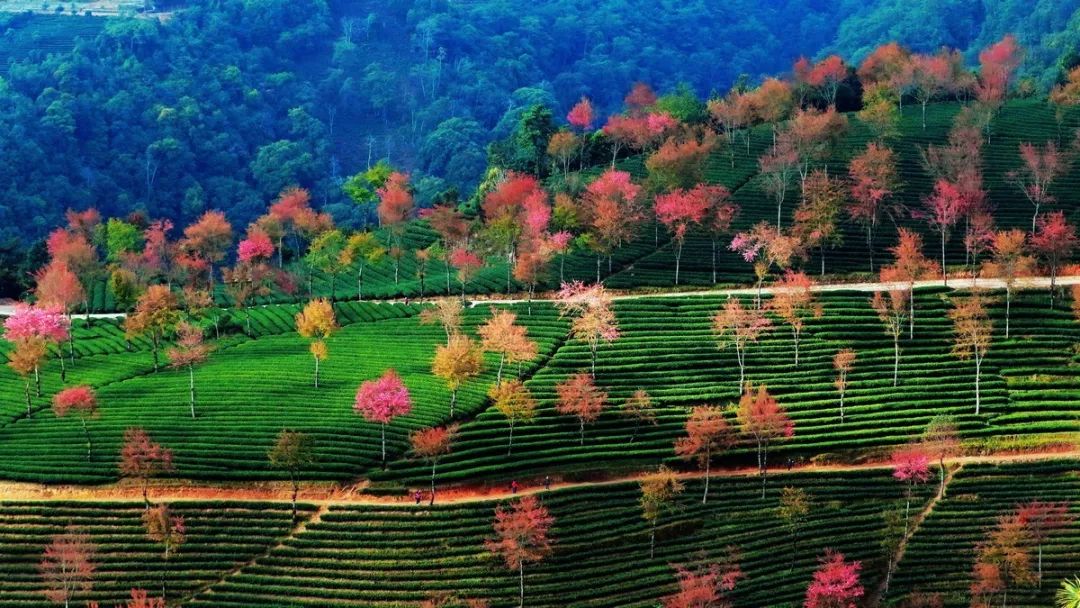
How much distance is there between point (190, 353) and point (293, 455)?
50.3 feet

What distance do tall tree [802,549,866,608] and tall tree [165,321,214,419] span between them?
36.8 metres

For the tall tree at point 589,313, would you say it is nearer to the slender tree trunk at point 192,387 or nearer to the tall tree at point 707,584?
the tall tree at point 707,584

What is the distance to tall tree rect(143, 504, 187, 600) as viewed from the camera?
6525 cm

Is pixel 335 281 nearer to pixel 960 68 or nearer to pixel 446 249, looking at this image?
pixel 446 249

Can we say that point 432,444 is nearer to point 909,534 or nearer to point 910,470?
point 909,534

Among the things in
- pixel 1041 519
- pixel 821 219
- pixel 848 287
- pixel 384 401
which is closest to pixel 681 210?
pixel 821 219

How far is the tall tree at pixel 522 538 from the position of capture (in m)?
64.7

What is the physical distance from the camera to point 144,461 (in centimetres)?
7075

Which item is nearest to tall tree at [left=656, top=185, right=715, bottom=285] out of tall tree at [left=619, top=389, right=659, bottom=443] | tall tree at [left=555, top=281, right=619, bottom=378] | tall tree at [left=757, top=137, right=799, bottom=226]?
tall tree at [left=757, top=137, right=799, bottom=226]

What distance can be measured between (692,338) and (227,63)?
113683 millimetres

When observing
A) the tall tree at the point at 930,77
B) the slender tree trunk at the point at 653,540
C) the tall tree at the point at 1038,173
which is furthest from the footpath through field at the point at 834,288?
the tall tree at the point at 930,77

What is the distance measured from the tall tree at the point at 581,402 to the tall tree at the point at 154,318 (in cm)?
2713

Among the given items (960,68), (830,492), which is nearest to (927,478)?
(830,492)

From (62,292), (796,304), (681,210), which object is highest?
(681,210)
